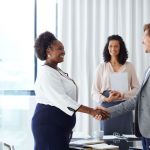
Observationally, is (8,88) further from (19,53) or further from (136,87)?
(136,87)

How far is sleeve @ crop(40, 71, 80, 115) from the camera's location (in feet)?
8.66

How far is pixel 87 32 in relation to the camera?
193 inches

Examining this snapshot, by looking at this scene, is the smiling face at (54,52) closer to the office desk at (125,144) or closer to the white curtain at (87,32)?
the office desk at (125,144)

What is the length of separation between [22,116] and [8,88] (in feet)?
1.54

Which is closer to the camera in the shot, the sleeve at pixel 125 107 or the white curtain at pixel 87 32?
the sleeve at pixel 125 107

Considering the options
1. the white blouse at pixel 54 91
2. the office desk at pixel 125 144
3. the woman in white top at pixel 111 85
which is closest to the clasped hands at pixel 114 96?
the woman in white top at pixel 111 85

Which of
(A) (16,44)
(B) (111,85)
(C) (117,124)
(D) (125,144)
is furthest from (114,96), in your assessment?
(A) (16,44)

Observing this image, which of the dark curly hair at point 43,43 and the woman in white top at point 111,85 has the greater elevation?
the dark curly hair at point 43,43

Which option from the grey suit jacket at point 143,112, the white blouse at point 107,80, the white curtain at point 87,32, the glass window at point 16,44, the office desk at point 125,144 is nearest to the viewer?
the grey suit jacket at point 143,112

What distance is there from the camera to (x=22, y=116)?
482cm

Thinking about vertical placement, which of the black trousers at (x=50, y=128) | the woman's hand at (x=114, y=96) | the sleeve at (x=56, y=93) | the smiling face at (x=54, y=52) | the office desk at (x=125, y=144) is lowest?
the office desk at (x=125, y=144)

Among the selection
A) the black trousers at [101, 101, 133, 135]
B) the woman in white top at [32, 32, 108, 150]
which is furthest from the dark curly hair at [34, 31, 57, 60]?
the black trousers at [101, 101, 133, 135]

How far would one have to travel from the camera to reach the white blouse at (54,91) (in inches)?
104

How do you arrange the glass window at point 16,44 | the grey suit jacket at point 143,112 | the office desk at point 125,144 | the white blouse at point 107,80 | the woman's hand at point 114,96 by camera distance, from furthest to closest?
the glass window at point 16,44 → the white blouse at point 107,80 → the woman's hand at point 114,96 → the office desk at point 125,144 → the grey suit jacket at point 143,112
